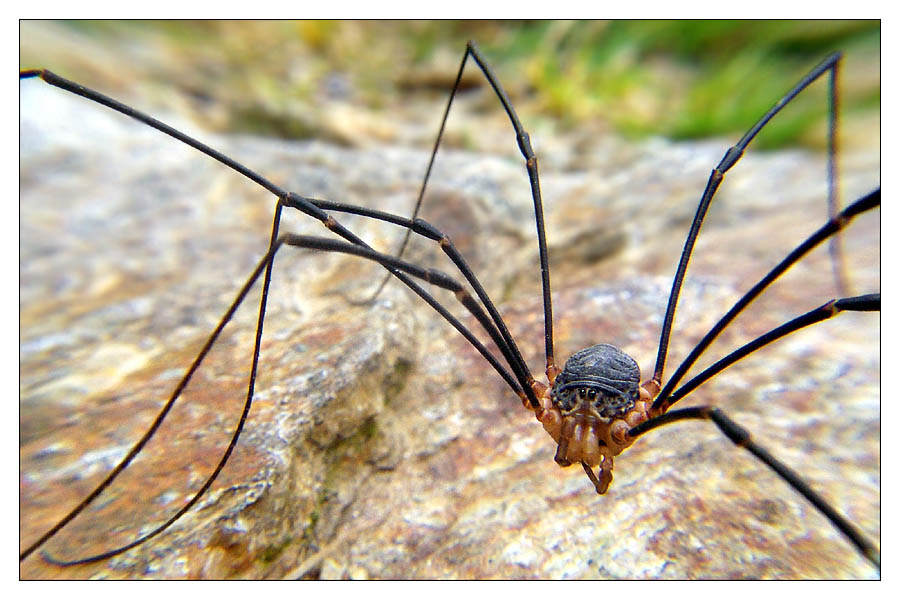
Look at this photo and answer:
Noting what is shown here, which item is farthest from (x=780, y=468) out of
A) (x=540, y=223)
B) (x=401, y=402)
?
(x=401, y=402)

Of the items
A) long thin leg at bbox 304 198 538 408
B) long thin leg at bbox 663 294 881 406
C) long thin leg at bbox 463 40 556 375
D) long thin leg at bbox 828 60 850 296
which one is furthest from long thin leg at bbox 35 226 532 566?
long thin leg at bbox 828 60 850 296

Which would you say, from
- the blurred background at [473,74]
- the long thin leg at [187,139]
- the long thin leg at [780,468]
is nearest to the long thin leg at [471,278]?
the long thin leg at [187,139]

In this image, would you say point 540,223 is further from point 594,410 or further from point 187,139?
point 187,139

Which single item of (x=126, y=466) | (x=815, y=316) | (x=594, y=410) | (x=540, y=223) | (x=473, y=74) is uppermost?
(x=473, y=74)

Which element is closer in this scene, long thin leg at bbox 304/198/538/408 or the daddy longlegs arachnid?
the daddy longlegs arachnid

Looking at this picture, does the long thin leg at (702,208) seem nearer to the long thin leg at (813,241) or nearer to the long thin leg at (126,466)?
the long thin leg at (813,241)

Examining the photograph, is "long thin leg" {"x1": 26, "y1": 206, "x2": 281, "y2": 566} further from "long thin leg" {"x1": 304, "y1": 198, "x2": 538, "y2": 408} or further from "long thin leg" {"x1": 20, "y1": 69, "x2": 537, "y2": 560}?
"long thin leg" {"x1": 304, "y1": 198, "x2": 538, "y2": 408}
